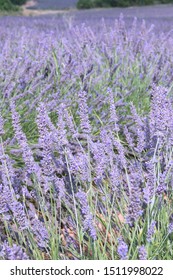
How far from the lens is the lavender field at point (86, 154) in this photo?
1.84m

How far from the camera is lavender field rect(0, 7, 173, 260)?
1.84m

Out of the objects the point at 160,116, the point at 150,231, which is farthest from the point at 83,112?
the point at 150,231

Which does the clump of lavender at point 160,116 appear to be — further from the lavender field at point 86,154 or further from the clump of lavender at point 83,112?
the clump of lavender at point 83,112

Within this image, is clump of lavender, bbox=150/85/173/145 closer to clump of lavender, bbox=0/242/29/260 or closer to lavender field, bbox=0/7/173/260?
lavender field, bbox=0/7/173/260

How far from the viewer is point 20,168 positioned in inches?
98.9

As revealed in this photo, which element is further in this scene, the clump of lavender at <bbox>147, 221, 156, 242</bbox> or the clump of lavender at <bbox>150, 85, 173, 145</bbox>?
the clump of lavender at <bbox>150, 85, 173, 145</bbox>

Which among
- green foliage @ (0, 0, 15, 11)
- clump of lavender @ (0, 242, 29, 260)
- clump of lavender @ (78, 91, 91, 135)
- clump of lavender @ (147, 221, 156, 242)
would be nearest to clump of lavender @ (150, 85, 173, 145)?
clump of lavender @ (78, 91, 91, 135)

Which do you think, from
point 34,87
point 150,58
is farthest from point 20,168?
point 150,58

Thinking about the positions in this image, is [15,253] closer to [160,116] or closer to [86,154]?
[160,116]

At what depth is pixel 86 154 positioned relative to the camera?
2.48 m

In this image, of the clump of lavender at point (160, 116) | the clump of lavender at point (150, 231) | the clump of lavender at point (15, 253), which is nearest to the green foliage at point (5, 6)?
the clump of lavender at point (160, 116)

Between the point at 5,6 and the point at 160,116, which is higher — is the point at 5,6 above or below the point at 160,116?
below
